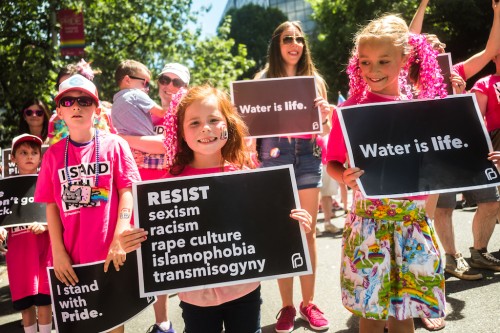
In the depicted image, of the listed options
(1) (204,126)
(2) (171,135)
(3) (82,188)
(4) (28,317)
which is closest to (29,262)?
(4) (28,317)

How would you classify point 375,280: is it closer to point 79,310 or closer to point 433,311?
point 433,311

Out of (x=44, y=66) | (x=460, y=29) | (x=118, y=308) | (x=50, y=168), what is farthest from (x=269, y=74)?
(x=460, y=29)

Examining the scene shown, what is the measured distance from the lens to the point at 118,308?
258 centimetres

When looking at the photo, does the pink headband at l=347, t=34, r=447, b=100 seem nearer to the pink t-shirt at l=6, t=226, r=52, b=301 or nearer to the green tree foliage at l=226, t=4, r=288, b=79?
the pink t-shirt at l=6, t=226, r=52, b=301

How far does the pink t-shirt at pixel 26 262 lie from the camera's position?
3693 mm

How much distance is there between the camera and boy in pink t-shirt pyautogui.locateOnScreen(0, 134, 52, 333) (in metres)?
3.65

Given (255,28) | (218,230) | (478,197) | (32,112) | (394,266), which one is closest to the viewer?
(218,230)

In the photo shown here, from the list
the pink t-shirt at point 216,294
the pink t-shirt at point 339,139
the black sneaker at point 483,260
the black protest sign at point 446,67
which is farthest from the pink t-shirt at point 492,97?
the pink t-shirt at point 216,294

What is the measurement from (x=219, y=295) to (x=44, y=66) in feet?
28.4

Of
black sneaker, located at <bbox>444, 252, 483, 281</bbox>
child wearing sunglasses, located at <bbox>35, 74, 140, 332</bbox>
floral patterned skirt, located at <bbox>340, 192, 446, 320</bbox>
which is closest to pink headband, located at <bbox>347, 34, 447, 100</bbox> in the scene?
floral patterned skirt, located at <bbox>340, 192, 446, 320</bbox>

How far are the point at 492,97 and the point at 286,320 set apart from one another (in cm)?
268

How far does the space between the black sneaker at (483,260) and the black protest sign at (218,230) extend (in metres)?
2.96

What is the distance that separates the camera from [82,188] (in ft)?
8.67

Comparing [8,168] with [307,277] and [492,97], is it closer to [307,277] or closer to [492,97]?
[307,277]
